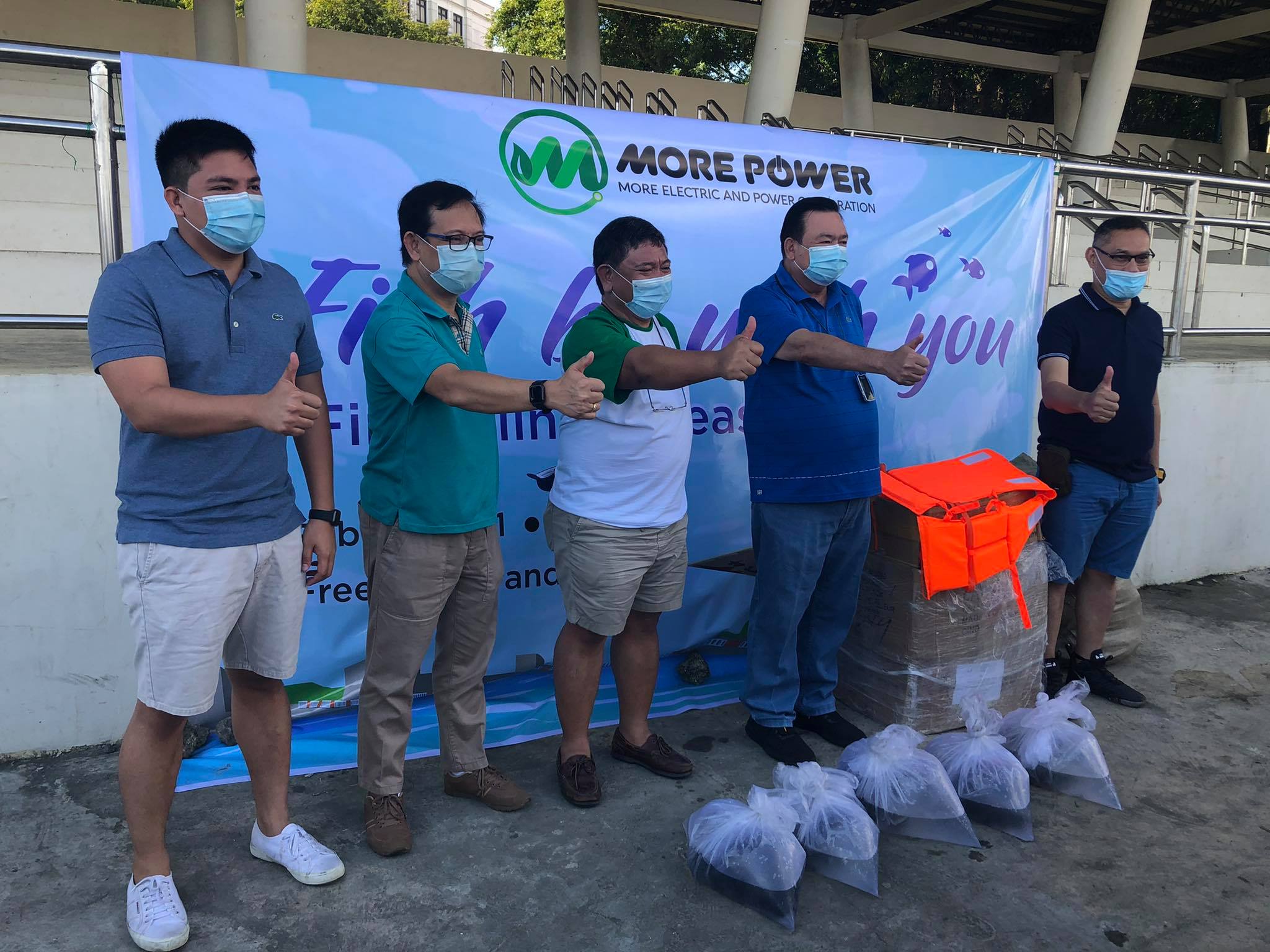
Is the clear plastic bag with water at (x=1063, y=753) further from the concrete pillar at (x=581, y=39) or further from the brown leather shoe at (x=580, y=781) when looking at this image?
the concrete pillar at (x=581, y=39)

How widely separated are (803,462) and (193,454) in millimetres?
1763

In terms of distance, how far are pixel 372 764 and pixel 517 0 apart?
3083 cm

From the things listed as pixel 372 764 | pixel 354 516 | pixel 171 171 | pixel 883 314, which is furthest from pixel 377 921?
pixel 883 314

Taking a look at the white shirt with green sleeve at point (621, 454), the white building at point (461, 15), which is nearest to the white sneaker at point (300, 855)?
the white shirt with green sleeve at point (621, 454)

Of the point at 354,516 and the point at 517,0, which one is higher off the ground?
the point at 517,0

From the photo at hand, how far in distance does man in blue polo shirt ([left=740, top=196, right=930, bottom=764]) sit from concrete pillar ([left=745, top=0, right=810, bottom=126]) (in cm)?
673

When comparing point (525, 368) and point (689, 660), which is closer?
point (525, 368)

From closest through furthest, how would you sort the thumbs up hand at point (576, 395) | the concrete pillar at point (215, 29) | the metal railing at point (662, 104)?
1. the thumbs up hand at point (576, 395)
2. the metal railing at point (662, 104)
3. the concrete pillar at point (215, 29)

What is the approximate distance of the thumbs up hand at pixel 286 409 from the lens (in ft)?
6.02

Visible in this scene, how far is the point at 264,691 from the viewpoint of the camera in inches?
90.0

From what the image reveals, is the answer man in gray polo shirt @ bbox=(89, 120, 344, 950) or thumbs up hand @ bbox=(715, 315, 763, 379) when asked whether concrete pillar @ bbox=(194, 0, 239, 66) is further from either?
thumbs up hand @ bbox=(715, 315, 763, 379)

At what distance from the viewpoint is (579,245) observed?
3363 millimetres

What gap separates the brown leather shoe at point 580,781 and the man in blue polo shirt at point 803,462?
0.65 metres

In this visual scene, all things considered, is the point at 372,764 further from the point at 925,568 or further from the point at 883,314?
the point at 883,314
